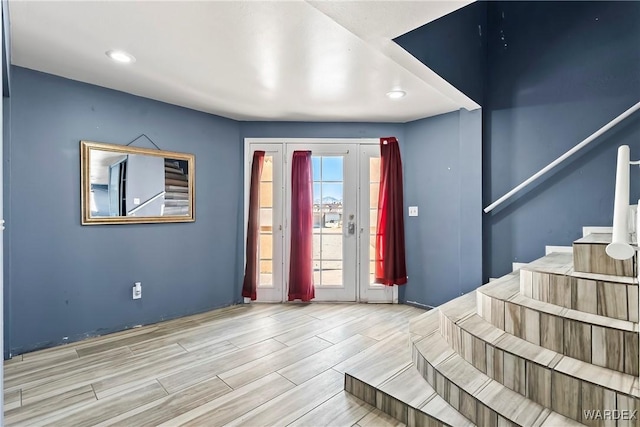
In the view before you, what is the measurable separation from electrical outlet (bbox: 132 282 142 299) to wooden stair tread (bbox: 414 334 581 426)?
2601 millimetres

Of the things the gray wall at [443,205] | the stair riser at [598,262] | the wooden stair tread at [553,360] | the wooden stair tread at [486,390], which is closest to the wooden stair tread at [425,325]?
the wooden stair tread at [486,390]

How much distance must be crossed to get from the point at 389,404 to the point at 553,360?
0.87m

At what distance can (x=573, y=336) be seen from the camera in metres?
1.61

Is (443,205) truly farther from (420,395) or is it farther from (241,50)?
(241,50)

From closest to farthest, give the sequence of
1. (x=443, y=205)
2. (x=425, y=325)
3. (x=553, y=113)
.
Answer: (x=425, y=325)
(x=553, y=113)
(x=443, y=205)

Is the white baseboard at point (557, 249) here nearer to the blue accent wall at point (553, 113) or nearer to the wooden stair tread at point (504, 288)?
the blue accent wall at point (553, 113)

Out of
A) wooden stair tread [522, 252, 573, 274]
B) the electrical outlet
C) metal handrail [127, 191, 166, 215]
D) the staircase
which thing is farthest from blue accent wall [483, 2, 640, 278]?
the electrical outlet

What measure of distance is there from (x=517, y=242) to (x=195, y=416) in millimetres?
2989

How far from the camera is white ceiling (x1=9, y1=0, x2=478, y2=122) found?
5.81 ft

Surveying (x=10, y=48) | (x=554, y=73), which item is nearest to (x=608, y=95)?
(x=554, y=73)

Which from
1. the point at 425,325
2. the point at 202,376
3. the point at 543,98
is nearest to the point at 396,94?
the point at 543,98

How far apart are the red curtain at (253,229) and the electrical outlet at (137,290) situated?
3.70 ft

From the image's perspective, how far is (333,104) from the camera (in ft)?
10.9

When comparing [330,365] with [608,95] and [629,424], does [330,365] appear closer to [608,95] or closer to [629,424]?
[629,424]
